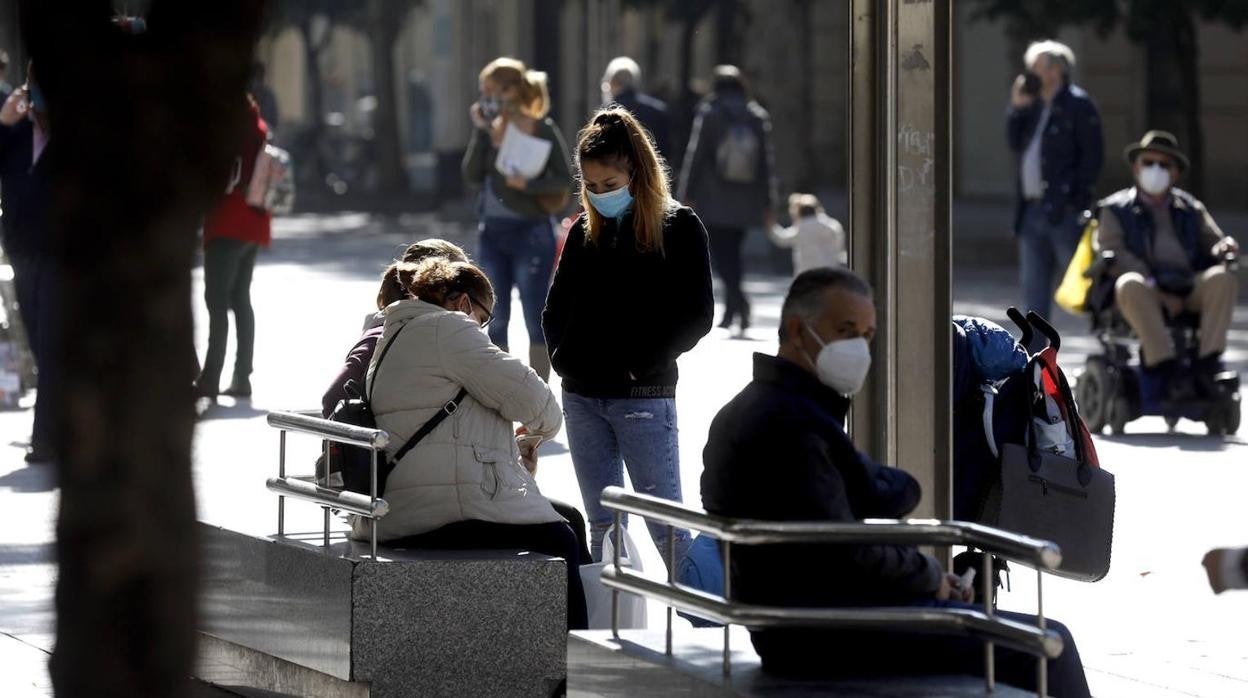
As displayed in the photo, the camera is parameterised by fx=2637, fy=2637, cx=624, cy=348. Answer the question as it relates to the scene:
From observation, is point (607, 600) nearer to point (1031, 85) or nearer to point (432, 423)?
point (432, 423)

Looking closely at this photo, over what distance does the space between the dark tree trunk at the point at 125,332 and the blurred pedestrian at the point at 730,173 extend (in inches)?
544

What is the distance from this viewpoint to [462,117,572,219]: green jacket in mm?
13016

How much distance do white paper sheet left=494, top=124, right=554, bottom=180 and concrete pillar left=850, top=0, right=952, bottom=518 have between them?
6375mm

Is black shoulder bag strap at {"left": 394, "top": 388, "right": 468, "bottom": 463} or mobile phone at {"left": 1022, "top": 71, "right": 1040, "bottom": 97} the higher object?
mobile phone at {"left": 1022, "top": 71, "right": 1040, "bottom": 97}

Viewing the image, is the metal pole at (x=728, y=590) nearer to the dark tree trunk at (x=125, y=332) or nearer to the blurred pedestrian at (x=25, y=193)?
the dark tree trunk at (x=125, y=332)

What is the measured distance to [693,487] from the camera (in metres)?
10.8

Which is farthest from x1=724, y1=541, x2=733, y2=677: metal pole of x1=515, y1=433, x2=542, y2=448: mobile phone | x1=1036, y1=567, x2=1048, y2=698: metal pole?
x1=515, y1=433, x2=542, y2=448: mobile phone

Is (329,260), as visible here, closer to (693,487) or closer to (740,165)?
(740,165)

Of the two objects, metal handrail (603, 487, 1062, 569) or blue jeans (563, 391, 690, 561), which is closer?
metal handrail (603, 487, 1062, 569)

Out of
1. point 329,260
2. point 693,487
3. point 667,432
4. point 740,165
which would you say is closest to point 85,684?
point 667,432

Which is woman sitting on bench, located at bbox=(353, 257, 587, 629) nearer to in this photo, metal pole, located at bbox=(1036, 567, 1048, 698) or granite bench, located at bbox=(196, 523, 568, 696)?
granite bench, located at bbox=(196, 523, 568, 696)

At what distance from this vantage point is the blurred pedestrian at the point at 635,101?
16891 millimetres

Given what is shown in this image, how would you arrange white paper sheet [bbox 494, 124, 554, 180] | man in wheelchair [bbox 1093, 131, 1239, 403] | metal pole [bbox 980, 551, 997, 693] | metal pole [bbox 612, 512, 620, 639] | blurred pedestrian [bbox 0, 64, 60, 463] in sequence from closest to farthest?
metal pole [bbox 980, 551, 997, 693]
metal pole [bbox 612, 512, 620, 639]
blurred pedestrian [bbox 0, 64, 60, 463]
man in wheelchair [bbox 1093, 131, 1239, 403]
white paper sheet [bbox 494, 124, 554, 180]

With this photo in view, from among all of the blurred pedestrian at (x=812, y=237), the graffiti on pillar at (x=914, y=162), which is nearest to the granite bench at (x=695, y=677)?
the graffiti on pillar at (x=914, y=162)
